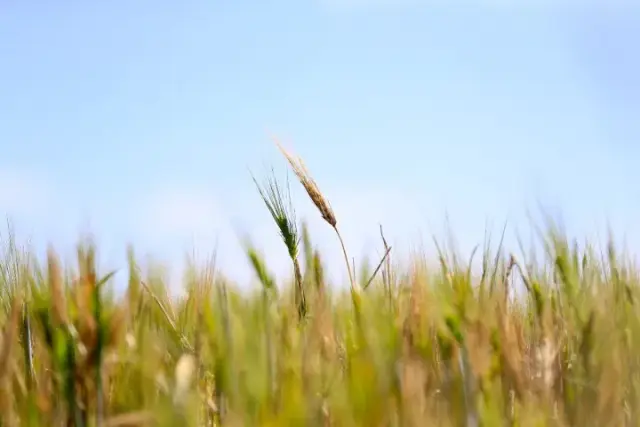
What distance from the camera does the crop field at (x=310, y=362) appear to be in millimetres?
958

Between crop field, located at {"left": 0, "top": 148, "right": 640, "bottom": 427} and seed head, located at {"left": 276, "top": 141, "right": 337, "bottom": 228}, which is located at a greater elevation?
seed head, located at {"left": 276, "top": 141, "right": 337, "bottom": 228}

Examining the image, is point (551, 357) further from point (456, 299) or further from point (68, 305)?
point (68, 305)

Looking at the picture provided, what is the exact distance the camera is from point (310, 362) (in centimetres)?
105

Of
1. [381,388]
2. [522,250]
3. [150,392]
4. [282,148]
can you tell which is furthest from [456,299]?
[282,148]

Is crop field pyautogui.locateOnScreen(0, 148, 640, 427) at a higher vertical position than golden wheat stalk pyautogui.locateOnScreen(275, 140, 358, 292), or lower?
lower

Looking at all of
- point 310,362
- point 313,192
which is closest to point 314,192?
point 313,192

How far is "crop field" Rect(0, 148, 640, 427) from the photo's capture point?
3.14 ft

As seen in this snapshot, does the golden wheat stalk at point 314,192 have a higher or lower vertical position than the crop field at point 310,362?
higher

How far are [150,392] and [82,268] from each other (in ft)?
0.51

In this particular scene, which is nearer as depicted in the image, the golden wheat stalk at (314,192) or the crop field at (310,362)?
the crop field at (310,362)

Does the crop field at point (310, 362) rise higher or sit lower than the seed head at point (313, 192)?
lower

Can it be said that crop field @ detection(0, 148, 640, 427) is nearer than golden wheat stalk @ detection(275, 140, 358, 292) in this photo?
Yes

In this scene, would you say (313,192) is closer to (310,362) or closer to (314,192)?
(314,192)

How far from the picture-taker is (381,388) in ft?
3.19
